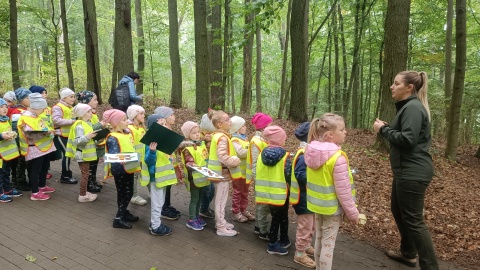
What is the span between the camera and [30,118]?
557 cm

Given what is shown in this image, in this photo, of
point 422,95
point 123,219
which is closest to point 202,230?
point 123,219

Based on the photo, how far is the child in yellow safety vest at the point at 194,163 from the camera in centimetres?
481

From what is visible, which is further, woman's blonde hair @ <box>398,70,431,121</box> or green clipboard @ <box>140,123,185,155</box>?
green clipboard @ <box>140,123,185,155</box>

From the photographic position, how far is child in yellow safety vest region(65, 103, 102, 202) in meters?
5.46

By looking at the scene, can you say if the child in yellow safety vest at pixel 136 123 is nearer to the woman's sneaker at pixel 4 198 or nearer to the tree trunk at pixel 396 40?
the woman's sneaker at pixel 4 198

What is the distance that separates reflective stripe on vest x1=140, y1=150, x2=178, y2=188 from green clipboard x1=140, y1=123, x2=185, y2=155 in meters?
0.21

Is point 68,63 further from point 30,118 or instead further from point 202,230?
point 202,230

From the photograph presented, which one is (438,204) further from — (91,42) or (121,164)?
(91,42)

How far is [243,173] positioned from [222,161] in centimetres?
57

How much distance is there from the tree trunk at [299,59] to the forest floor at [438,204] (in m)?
2.08

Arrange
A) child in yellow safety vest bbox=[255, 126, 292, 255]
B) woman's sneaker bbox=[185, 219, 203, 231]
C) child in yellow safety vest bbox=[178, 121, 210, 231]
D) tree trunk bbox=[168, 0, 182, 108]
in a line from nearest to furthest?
child in yellow safety vest bbox=[255, 126, 292, 255] < child in yellow safety vest bbox=[178, 121, 210, 231] < woman's sneaker bbox=[185, 219, 203, 231] < tree trunk bbox=[168, 0, 182, 108]

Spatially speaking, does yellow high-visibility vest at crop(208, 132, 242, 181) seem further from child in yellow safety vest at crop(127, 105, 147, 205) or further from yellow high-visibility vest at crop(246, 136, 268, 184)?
child in yellow safety vest at crop(127, 105, 147, 205)

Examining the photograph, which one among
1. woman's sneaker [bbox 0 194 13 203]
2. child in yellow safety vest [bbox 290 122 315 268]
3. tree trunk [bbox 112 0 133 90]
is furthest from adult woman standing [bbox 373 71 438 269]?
tree trunk [bbox 112 0 133 90]

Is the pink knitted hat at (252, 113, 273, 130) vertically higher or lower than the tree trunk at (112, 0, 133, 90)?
lower
